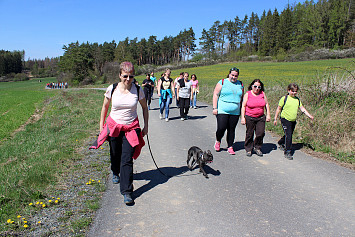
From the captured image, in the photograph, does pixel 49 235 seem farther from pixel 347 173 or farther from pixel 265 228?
pixel 347 173

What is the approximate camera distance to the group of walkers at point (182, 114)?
158 inches

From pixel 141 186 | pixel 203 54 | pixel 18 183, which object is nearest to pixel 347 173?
pixel 141 186

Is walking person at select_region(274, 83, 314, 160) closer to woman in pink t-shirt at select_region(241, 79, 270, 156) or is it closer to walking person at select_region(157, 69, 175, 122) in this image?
woman in pink t-shirt at select_region(241, 79, 270, 156)

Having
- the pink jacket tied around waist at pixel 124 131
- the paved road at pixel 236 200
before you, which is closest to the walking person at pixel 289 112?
the paved road at pixel 236 200

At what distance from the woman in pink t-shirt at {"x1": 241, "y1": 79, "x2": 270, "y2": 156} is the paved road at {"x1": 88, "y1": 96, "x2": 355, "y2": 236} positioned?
45 cm

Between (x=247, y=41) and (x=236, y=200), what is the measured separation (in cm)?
11095

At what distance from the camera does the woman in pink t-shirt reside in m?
6.14

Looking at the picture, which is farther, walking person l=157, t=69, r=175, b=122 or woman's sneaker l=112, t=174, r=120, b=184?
walking person l=157, t=69, r=175, b=122

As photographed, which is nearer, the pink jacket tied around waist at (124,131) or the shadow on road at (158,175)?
the pink jacket tied around waist at (124,131)

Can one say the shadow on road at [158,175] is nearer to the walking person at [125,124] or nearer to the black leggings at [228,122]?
the walking person at [125,124]

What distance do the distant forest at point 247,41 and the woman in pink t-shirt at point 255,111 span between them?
5796 centimetres

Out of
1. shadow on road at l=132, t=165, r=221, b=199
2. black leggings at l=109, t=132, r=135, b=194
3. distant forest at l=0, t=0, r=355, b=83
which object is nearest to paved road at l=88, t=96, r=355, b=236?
shadow on road at l=132, t=165, r=221, b=199

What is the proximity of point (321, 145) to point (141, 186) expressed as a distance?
4.92 m

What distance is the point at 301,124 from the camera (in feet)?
27.2
